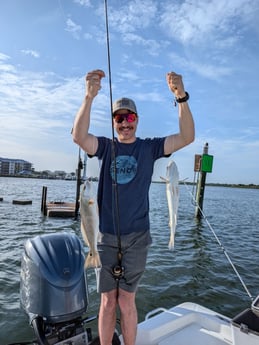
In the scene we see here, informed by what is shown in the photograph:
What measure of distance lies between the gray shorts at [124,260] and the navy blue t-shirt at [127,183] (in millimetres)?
76

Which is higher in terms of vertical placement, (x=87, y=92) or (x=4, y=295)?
(x=87, y=92)

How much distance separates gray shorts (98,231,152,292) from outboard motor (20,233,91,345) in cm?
28

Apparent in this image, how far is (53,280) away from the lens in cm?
290

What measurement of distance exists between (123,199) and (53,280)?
957 mm

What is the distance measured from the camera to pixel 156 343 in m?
3.57

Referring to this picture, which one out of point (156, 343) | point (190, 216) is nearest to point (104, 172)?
point (156, 343)

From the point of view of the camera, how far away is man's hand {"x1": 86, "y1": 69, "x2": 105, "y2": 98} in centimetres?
276

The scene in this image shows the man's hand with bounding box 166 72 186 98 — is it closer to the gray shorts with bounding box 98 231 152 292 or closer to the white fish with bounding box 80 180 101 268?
the white fish with bounding box 80 180 101 268

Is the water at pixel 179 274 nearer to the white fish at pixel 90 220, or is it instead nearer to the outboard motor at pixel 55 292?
the outboard motor at pixel 55 292

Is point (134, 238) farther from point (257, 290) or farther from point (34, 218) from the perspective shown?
point (34, 218)

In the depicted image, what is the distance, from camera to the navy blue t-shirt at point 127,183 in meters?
2.91

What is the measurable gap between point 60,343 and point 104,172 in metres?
1.51

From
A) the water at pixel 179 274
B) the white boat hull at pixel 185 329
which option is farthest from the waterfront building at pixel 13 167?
the white boat hull at pixel 185 329

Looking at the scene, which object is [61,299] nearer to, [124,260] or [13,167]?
[124,260]
